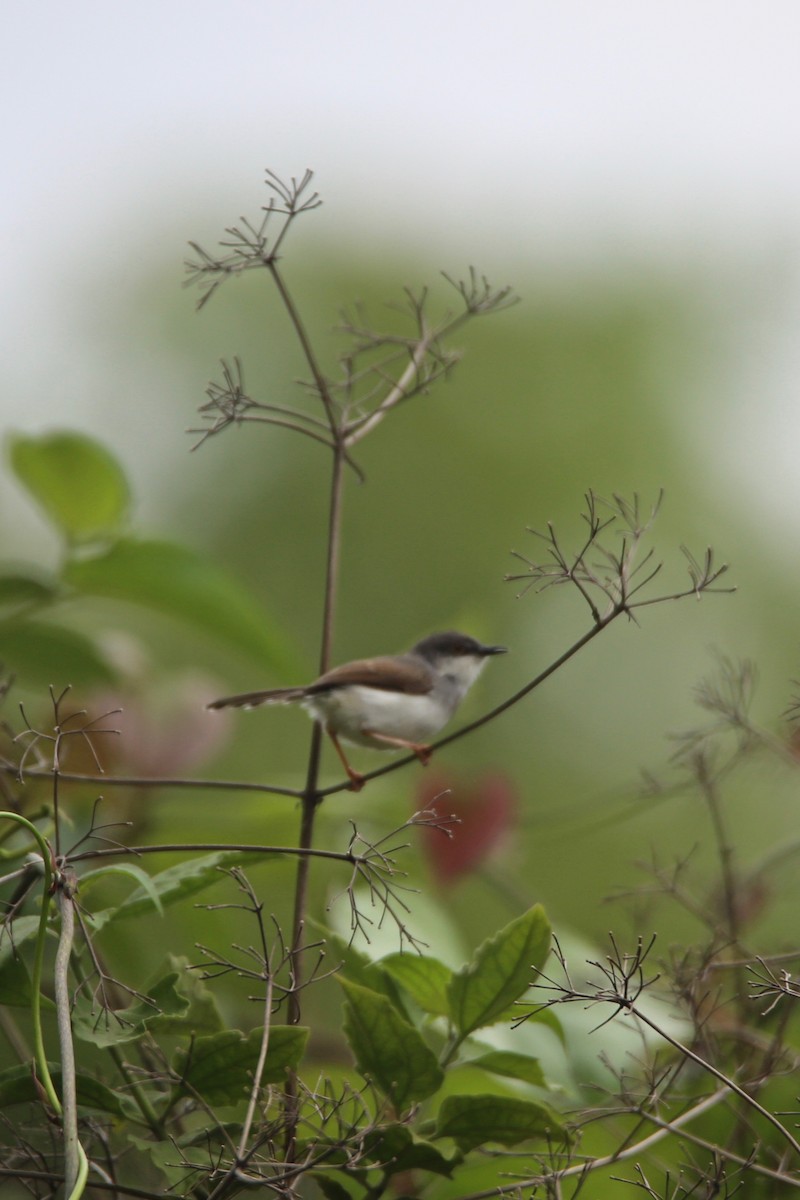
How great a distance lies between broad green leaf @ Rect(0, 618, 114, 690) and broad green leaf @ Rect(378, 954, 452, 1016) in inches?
25.2

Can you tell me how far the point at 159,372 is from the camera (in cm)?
1319

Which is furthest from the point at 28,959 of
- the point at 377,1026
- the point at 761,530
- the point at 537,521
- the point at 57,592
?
the point at 761,530

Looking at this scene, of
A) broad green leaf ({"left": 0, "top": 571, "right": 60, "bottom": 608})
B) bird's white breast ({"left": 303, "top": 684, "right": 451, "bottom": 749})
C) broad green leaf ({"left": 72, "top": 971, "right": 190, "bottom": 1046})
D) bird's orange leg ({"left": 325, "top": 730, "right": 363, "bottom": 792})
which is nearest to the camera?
broad green leaf ({"left": 72, "top": 971, "right": 190, "bottom": 1046})

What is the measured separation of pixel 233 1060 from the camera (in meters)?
0.65

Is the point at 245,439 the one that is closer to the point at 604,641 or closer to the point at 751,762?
the point at 604,641

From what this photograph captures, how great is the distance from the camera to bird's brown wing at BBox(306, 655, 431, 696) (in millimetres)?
1654

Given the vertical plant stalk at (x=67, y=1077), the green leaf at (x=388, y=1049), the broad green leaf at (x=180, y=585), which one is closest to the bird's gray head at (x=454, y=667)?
the broad green leaf at (x=180, y=585)

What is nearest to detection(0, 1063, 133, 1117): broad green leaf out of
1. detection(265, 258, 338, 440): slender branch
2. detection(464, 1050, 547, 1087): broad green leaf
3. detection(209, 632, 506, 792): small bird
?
detection(464, 1050, 547, 1087): broad green leaf

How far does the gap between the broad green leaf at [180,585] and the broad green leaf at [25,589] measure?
3 centimetres

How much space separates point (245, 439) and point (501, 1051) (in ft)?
41.3

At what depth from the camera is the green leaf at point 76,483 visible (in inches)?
50.4

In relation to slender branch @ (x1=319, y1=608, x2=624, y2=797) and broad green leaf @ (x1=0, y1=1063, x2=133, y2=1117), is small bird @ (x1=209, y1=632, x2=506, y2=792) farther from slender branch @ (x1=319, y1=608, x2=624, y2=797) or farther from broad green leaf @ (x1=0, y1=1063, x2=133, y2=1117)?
broad green leaf @ (x1=0, y1=1063, x2=133, y2=1117)

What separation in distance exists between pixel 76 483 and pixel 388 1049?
2.70ft

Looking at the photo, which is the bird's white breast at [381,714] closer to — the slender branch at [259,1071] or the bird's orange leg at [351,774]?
the bird's orange leg at [351,774]
